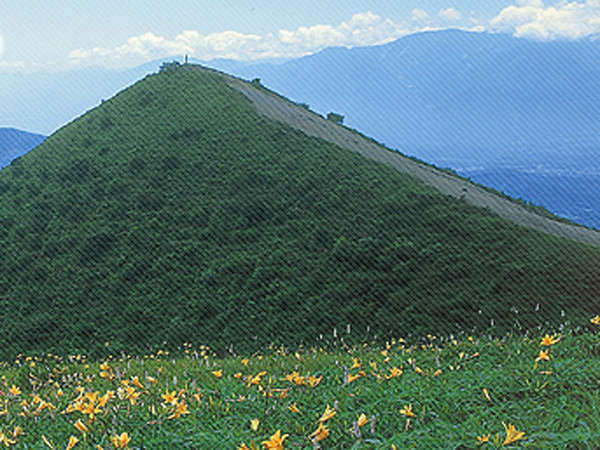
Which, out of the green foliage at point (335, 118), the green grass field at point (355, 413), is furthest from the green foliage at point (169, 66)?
the green grass field at point (355, 413)

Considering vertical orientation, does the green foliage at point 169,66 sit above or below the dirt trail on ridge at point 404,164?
above

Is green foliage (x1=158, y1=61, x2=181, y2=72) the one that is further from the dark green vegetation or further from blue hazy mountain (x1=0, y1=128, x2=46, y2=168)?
blue hazy mountain (x1=0, y1=128, x2=46, y2=168)

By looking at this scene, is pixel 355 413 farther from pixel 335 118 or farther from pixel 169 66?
pixel 169 66

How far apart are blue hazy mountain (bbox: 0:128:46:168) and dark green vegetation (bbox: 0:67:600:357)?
533 feet

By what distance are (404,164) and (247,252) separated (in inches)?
527

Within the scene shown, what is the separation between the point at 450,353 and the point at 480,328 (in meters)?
11.5

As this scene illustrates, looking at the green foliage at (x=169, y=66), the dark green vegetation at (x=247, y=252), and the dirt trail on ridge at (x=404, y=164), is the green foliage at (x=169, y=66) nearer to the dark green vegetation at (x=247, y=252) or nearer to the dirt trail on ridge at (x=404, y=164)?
the dirt trail on ridge at (x=404, y=164)

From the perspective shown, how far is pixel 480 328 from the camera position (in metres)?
15.2

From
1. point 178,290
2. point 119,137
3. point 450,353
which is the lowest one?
point 178,290

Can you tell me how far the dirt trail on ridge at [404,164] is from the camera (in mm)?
24125

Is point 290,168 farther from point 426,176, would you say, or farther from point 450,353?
point 450,353

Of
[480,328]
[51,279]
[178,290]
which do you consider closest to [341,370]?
[480,328]

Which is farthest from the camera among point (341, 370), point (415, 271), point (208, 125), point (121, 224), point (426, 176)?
point (208, 125)

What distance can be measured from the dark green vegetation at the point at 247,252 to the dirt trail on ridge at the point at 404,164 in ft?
7.83
